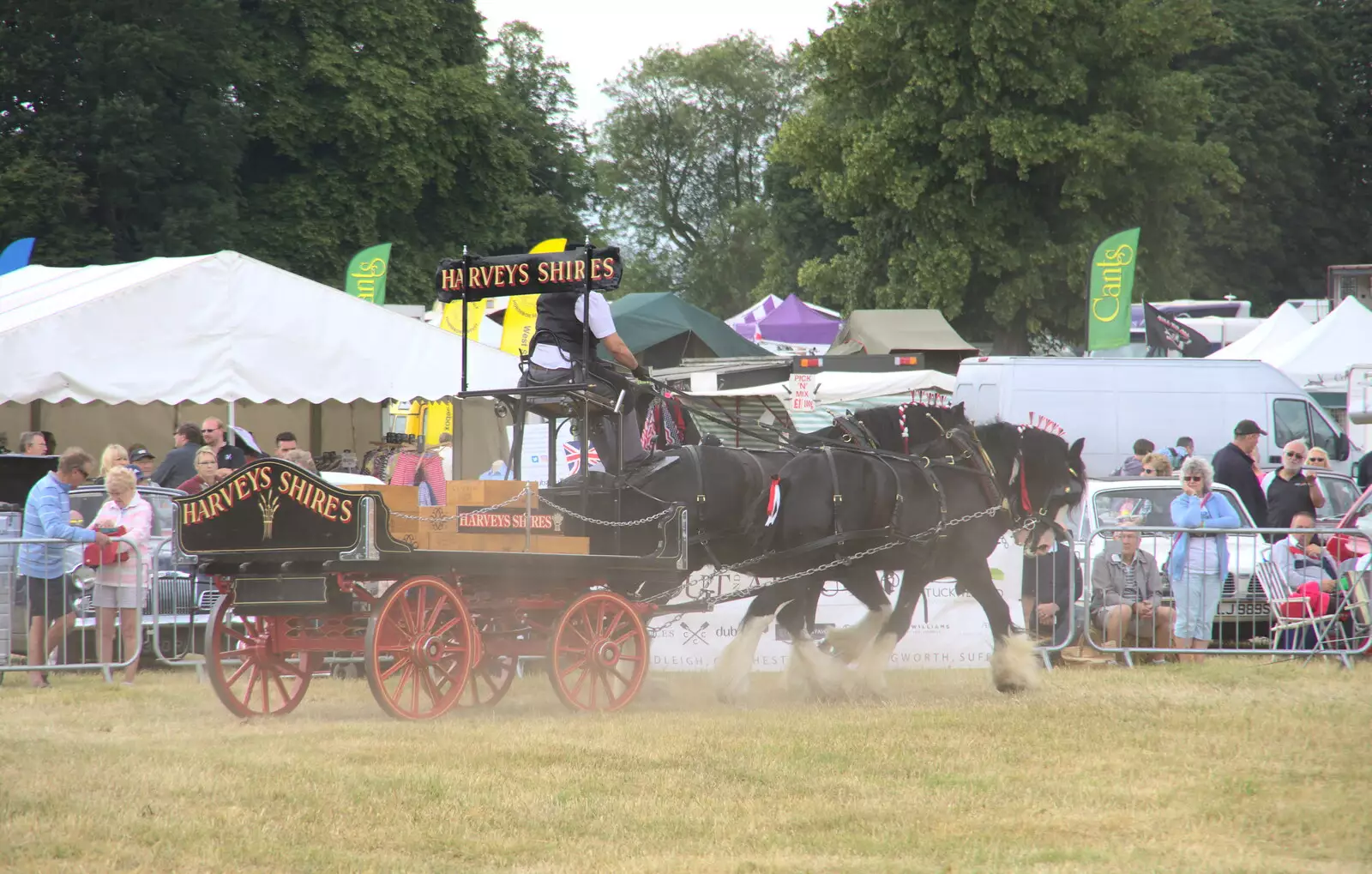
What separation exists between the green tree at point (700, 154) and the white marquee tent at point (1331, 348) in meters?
36.1

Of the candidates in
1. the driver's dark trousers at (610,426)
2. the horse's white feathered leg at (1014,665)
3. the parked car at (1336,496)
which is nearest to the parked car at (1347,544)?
the parked car at (1336,496)

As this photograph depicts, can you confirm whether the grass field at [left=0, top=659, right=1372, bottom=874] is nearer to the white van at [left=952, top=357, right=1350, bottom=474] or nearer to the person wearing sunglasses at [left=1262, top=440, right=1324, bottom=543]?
the person wearing sunglasses at [left=1262, top=440, right=1324, bottom=543]

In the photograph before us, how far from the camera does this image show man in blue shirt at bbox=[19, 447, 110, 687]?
35.8 feet

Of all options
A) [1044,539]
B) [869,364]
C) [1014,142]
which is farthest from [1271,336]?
[1044,539]

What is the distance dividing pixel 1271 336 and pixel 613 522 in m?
21.5

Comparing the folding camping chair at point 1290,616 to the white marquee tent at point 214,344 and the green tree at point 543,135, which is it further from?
the green tree at point 543,135

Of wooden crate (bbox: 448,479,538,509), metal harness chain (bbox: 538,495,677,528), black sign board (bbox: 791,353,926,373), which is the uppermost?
black sign board (bbox: 791,353,926,373)

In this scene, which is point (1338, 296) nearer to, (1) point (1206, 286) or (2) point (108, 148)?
(1) point (1206, 286)

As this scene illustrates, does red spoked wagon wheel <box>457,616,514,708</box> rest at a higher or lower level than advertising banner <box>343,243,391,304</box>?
lower

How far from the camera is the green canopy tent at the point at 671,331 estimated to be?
23188mm

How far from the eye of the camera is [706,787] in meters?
6.52

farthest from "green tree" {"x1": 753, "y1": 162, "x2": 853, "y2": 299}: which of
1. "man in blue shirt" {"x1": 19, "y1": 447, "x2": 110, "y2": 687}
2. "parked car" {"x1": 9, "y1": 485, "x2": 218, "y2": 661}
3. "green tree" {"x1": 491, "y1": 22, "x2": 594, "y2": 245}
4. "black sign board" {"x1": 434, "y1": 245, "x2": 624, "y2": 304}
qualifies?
"black sign board" {"x1": 434, "y1": 245, "x2": 624, "y2": 304}

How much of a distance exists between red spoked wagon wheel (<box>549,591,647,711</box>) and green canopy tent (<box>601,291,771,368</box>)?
13726 mm

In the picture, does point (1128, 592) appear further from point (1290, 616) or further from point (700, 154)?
point (700, 154)
